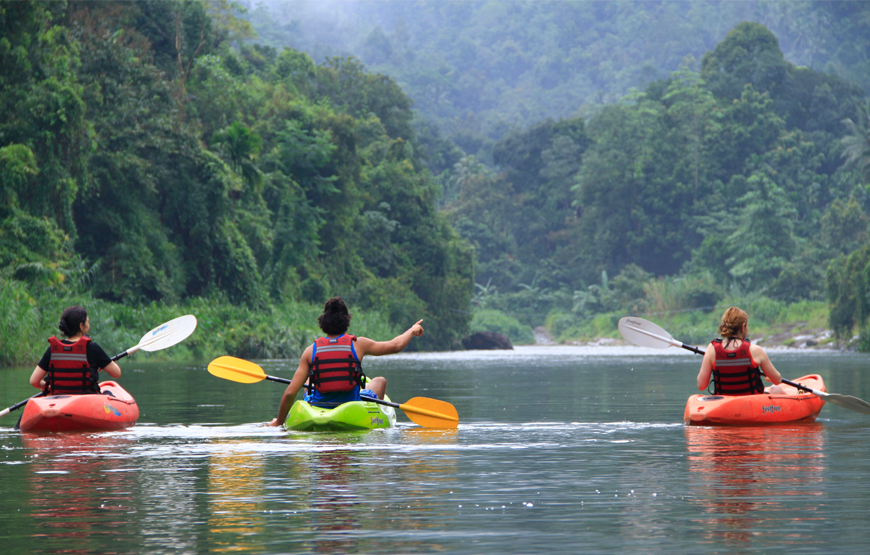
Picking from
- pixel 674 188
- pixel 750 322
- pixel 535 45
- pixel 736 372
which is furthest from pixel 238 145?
pixel 535 45

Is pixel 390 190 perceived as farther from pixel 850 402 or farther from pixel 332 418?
pixel 332 418

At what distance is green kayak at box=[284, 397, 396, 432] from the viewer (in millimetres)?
10141

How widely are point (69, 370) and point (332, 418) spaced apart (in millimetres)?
2414

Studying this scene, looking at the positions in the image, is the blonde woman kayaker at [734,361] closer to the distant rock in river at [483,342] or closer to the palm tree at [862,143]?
the distant rock in river at [483,342]

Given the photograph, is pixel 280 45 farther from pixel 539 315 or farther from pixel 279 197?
pixel 279 197

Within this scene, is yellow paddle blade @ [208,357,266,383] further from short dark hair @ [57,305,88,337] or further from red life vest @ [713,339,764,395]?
red life vest @ [713,339,764,395]

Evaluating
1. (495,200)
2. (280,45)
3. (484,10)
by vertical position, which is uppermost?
(484,10)

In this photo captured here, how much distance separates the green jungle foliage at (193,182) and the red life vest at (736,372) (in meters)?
16.5

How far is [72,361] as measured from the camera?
1045 centimetres

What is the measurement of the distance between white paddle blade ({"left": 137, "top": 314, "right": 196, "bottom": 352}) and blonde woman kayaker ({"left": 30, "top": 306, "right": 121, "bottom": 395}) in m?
1.47

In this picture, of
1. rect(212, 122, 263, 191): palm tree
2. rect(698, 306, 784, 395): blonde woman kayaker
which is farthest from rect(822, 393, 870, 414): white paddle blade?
rect(212, 122, 263, 191): palm tree

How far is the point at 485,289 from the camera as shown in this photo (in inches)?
3036

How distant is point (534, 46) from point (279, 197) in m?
95.5

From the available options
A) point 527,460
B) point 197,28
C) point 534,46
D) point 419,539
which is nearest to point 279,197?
point 197,28
